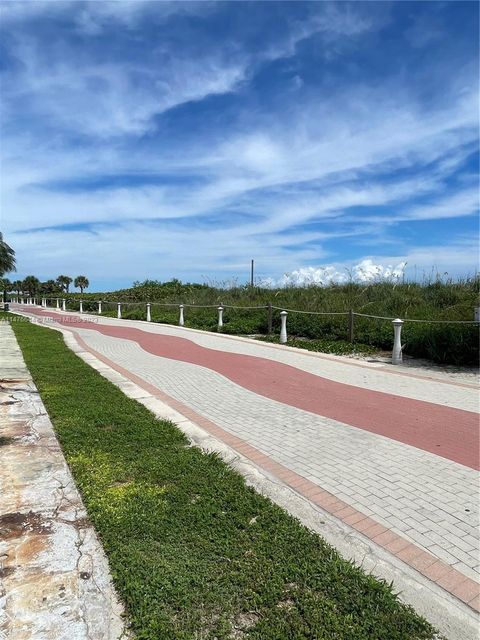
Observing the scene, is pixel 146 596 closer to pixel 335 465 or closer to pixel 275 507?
pixel 275 507

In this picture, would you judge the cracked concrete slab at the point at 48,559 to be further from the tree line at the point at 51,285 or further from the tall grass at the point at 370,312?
the tree line at the point at 51,285

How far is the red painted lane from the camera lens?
478cm

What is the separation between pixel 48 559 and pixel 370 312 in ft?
41.3

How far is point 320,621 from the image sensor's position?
205 centimetres

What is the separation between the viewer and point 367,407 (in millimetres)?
6219

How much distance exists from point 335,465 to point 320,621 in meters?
2.08

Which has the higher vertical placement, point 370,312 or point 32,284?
point 32,284

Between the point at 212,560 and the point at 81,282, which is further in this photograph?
the point at 81,282

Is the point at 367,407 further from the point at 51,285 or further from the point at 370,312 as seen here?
the point at 51,285

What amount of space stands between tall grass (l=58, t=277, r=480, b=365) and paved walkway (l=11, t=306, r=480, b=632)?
64.9 inches

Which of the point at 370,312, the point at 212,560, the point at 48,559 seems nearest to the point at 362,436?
the point at 212,560

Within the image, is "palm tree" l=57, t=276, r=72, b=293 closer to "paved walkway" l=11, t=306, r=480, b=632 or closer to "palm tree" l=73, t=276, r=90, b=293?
"palm tree" l=73, t=276, r=90, b=293

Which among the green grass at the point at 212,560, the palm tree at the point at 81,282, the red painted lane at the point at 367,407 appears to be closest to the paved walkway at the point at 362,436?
the red painted lane at the point at 367,407

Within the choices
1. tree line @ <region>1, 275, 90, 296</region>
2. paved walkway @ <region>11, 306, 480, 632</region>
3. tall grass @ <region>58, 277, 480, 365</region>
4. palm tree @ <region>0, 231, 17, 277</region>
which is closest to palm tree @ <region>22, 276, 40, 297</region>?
tree line @ <region>1, 275, 90, 296</region>
